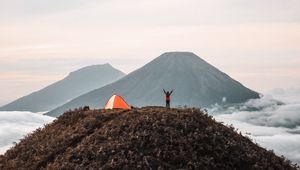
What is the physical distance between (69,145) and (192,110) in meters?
8.91

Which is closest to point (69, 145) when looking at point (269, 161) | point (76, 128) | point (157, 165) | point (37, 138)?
point (76, 128)

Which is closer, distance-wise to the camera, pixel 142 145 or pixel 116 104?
pixel 142 145

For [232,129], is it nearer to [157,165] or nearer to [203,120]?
[203,120]

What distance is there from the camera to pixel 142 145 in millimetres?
31094

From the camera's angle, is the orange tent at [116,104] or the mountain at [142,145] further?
the orange tent at [116,104]

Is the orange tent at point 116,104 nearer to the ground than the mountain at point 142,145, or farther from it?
farther from it

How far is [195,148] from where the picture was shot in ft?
103

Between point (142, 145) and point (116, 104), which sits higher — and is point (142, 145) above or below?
below

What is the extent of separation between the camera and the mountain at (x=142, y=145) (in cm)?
3003

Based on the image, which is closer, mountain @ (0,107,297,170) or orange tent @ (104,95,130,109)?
mountain @ (0,107,297,170)

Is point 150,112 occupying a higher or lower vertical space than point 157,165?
higher

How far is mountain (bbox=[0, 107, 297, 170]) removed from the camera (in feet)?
98.5

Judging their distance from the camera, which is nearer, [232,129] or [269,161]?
[269,161]

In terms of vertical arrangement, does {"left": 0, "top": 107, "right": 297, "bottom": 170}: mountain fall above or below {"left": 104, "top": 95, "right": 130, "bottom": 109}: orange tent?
below
